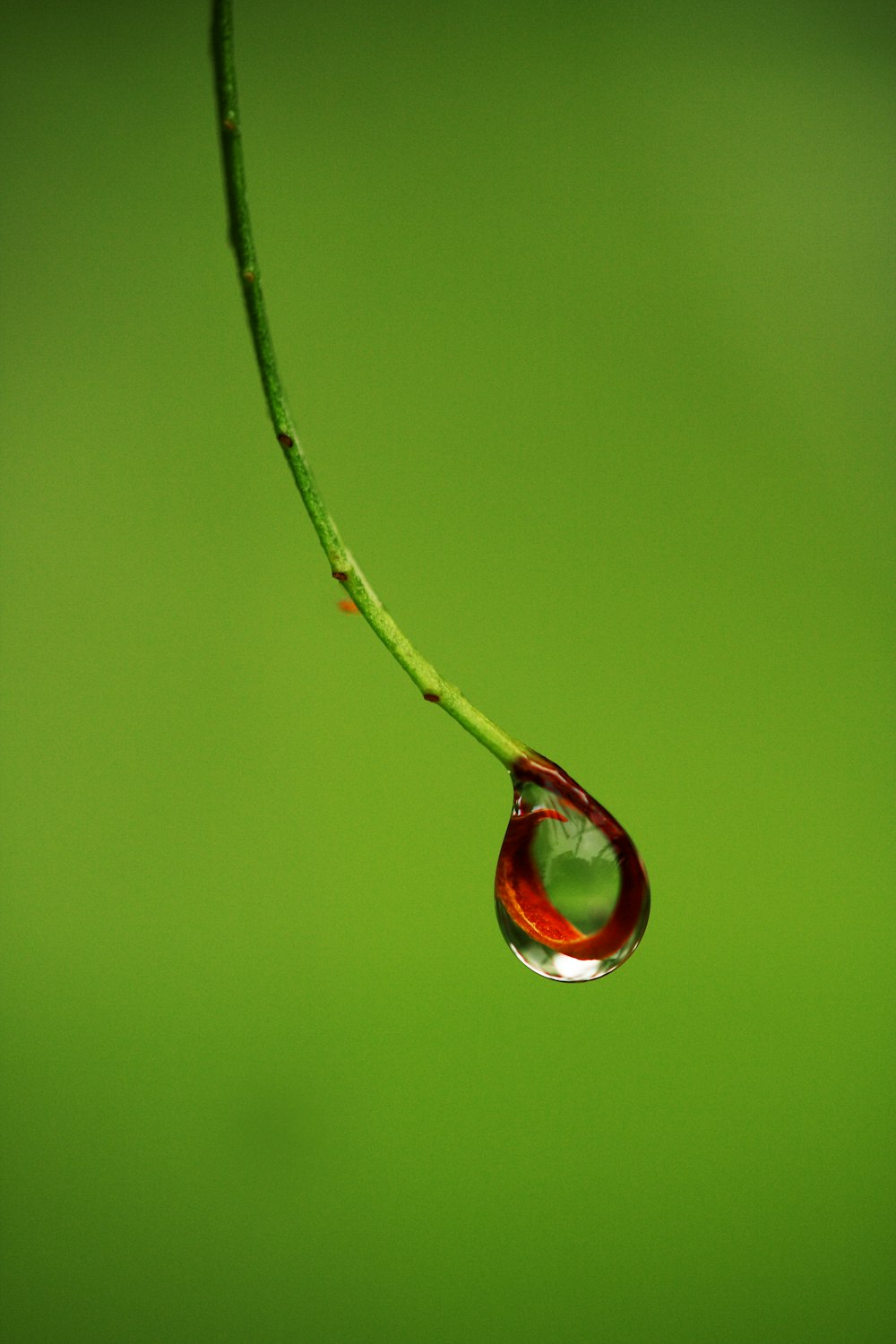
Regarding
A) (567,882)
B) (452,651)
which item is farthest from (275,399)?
(452,651)

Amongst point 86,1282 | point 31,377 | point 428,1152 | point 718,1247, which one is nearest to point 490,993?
point 428,1152

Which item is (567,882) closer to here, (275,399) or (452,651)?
(275,399)

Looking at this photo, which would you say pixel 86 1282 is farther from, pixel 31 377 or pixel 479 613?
pixel 31 377

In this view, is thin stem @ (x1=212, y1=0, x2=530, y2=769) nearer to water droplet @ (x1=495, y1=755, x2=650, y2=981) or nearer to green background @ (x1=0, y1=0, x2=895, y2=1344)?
water droplet @ (x1=495, y1=755, x2=650, y2=981)

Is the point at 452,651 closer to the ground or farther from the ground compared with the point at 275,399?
farther from the ground

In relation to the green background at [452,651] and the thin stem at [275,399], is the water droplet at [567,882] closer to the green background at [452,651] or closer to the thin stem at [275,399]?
the thin stem at [275,399]

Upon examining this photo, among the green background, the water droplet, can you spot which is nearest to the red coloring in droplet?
the water droplet
